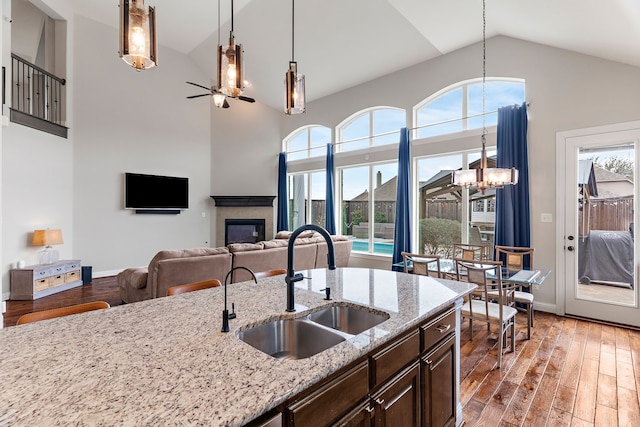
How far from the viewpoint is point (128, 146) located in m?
7.01

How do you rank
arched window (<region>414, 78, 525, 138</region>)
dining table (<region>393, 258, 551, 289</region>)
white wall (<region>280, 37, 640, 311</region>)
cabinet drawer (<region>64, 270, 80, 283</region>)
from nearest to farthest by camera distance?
dining table (<region>393, 258, 551, 289</region>), white wall (<region>280, 37, 640, 311</region>), arched window (<region>414, 78, 525, 138</region>), cabinet drawer (<region>64, 270, 80, 283</region>)

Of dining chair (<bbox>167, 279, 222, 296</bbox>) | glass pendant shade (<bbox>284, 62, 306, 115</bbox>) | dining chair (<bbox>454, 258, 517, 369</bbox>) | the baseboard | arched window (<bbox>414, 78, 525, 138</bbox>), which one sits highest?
arched window (<bbox>414, 78, 525, 138</bbox>)

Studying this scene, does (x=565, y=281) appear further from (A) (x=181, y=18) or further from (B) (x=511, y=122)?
(A) (x=181, y=18)

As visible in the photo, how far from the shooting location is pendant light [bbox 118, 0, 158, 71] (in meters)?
1.77

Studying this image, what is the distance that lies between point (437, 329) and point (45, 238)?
626 cm

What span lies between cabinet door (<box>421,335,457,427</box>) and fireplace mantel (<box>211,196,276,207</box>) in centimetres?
699

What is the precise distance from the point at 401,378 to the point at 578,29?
14.2 feet

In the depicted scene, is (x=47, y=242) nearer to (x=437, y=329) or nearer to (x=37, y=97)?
(x=37, y=97)

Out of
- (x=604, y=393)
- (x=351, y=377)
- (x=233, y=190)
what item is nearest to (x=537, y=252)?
(x=604, y=393)

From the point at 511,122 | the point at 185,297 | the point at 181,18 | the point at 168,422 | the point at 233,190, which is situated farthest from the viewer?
the point at 233,190

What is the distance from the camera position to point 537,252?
4477mm

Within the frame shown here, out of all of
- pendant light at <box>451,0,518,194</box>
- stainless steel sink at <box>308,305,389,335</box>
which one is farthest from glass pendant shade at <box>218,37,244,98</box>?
pendant light at <box>451,0,518,194</box>

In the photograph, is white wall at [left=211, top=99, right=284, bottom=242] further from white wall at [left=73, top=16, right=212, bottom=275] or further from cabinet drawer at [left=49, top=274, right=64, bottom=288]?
cabinet drawer at [left=49, top=274, right=64, bottom=288]

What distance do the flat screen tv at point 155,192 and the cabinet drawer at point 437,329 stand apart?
7138 mm
